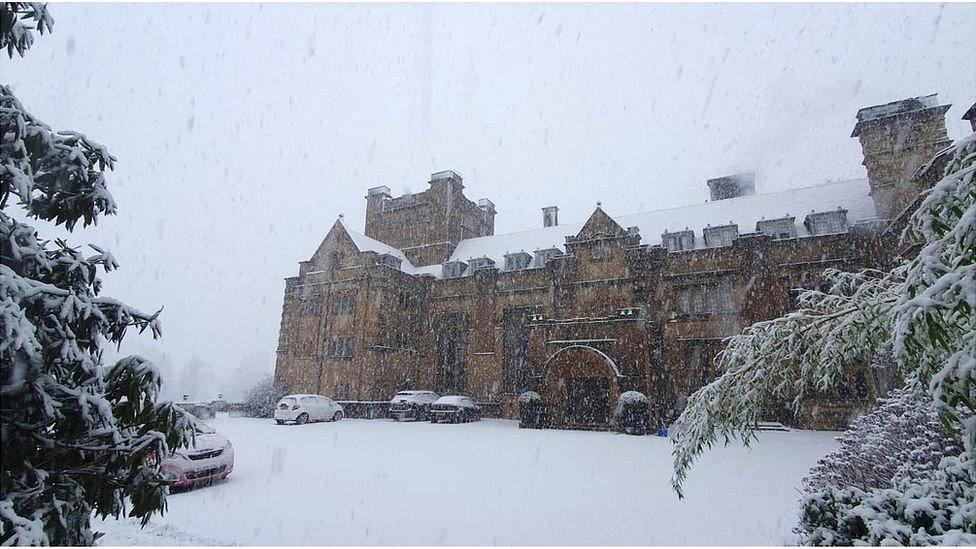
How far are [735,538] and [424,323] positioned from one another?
2741cm

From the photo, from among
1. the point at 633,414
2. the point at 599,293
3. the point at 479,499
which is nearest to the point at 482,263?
the point at 599,293

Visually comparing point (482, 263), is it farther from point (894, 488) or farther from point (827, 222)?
point (894, 488)

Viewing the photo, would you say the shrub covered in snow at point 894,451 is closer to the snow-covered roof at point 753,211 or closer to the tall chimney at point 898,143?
the snow-covered roof at point 753,211

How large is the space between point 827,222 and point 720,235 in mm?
4686

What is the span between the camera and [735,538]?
664 cm

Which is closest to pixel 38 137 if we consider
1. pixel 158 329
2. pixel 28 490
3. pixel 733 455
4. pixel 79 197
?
pixel 79 197

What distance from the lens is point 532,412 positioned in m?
23.0

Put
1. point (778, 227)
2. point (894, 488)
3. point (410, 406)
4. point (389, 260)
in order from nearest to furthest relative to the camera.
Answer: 1. point (894, 488)
2. point (778, 227)
3. point (410, 406)
4. point (389, 260)

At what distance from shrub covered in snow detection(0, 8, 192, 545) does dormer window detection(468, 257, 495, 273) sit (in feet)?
89.0

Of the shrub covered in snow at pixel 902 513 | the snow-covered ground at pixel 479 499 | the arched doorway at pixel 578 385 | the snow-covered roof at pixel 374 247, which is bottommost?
the snow-covered ground at pixel 479 499

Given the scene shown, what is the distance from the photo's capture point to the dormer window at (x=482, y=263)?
31609mm

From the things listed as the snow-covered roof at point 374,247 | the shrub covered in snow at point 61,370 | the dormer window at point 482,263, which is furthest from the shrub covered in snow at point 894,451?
the snow-covered roof at point 374,247

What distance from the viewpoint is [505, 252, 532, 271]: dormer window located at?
101 ft

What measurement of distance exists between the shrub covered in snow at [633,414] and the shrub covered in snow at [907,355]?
1458 cm
